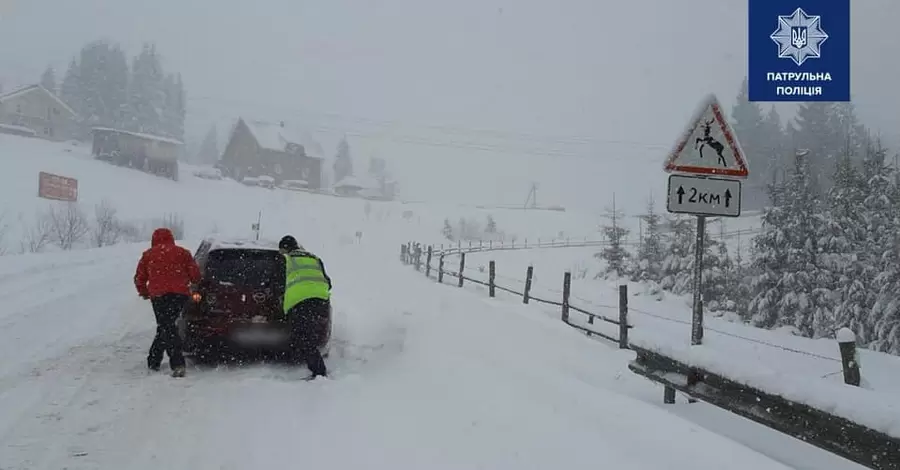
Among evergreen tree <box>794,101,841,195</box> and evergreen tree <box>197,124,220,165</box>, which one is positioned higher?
evergreen tree <box>197,124,220,165</box>

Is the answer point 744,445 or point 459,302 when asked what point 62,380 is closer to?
point 744,445

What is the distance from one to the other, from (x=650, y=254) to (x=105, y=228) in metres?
33.5

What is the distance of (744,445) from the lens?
480 cm

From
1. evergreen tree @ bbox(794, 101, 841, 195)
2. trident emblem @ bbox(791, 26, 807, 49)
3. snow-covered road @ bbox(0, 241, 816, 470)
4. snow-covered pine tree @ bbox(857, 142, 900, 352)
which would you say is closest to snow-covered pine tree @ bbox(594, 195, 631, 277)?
snow-covered pine tree @ bbox(857, 142, 900, 352)

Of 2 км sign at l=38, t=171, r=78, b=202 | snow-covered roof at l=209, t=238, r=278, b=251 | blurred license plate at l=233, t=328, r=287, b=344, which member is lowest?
blurred license plate at l=233, t=328, r=287, b=344

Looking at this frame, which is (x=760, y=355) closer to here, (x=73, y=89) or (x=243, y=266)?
(x=243, y=266)

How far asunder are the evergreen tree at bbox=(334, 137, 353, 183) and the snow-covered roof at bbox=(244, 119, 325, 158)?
1005 inches

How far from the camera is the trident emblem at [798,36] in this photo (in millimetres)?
9594

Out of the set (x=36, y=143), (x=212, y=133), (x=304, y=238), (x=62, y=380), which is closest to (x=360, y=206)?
(x=304, y=238)

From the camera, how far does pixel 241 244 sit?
26.7ft

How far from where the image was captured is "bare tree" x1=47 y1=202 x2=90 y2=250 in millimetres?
32156

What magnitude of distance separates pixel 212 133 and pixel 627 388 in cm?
11862

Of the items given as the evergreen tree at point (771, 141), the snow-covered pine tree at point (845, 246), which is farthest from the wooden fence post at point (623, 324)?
the evergreen tree at point (771, 141)

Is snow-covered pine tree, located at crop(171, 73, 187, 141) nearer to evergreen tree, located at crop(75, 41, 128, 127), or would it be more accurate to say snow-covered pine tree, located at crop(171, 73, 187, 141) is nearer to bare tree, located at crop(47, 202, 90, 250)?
evergreen tree, located at crop(75, 41, 128, 127)
